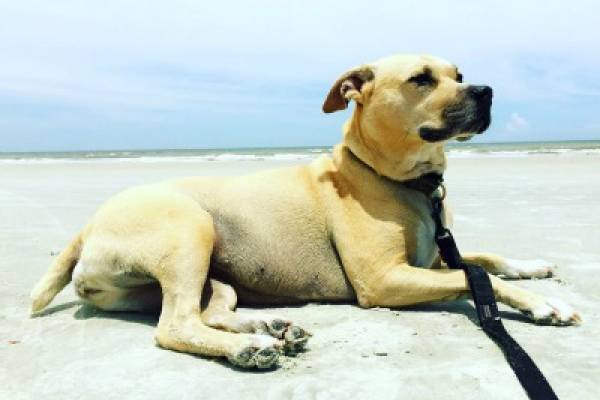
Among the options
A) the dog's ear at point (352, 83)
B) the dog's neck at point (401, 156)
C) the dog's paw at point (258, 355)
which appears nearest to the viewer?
the dog's paw at point (258, 355)

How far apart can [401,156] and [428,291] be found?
0.91 metres

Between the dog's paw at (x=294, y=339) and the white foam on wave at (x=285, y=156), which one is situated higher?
the dog's paw at (x=294, y=339)

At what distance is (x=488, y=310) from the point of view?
326cm

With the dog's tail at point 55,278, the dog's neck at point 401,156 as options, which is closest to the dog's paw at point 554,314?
the dog's neck at point 401,156

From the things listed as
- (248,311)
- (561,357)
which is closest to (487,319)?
(561,357)

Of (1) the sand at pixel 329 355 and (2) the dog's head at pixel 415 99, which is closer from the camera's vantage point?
(1) the sand at pixel 329 355

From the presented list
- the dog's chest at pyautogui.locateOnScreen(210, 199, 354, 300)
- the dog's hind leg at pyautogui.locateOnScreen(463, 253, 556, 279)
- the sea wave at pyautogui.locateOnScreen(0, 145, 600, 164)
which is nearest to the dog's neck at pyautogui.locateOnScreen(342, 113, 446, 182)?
the dog's chest at pyautogui.locateOnScreen(210, 199, 354, 300)

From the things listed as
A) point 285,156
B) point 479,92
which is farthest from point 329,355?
point 285,156

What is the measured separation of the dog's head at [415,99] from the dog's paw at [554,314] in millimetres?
1172

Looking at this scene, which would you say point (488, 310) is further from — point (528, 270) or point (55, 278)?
point (55, 278)

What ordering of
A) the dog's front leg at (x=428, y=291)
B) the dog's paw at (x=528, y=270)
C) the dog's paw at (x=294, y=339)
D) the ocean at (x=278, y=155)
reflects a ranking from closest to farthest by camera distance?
the dog's paw at (x=294, y=339), the dog's front leg at (x=428, y=291), the dog's paw at (x=528, y=270), the ocean at (x=278, y=155)

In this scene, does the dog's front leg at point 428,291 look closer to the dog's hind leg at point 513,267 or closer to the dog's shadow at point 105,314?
the dog's hind leg at point 513,267

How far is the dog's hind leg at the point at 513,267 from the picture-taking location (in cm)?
446

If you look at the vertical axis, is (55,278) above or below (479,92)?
below
